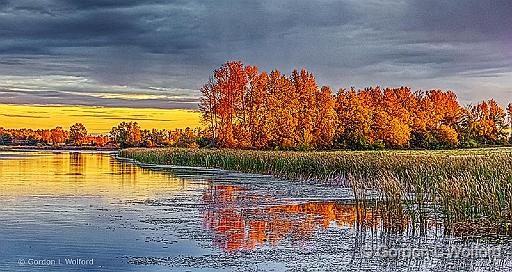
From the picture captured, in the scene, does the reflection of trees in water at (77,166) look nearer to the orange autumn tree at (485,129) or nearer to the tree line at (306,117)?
the tree line at (306,117)

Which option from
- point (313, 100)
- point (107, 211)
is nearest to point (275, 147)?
point (313, 100)

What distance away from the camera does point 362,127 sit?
78125 millimetres

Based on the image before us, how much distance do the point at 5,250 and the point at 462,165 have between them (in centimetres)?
1553

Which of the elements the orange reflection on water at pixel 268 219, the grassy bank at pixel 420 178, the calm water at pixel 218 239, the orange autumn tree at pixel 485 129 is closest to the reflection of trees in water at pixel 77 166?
the grassy bank at pixel 420 178

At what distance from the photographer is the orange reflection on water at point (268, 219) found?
510 inches

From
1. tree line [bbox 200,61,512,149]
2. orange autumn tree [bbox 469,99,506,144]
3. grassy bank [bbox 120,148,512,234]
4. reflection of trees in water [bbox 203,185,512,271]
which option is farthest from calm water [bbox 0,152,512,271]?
orange autumn tree [bbox 469,99,506,144]

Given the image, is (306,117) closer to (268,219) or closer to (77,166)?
(77,166)

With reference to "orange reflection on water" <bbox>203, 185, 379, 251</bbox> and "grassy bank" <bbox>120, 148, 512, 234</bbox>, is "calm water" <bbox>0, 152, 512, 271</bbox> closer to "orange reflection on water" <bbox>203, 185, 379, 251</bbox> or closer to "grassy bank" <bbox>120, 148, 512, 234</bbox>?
"orange reflection on water" <bbox>203, 185, 379, 251</bbox>

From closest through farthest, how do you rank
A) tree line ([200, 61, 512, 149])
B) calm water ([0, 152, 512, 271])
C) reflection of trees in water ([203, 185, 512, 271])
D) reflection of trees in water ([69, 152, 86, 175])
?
calm water ([0, 152, 512, 271]) → reflection of trees in water ([203, 185, 512, 271]) → reflection of trees in water ([69, 152, 86, 175]) → tree line ([200, 61, 512, 149])

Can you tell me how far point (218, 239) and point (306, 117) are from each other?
187 feet

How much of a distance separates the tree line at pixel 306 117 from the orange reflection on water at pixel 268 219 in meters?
43.2

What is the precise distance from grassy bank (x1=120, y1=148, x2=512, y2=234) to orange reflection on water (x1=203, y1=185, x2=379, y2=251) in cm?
80

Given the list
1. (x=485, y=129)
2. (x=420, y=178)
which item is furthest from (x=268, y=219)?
(x=485, y=129)

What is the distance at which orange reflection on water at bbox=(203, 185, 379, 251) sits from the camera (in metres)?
13.0
